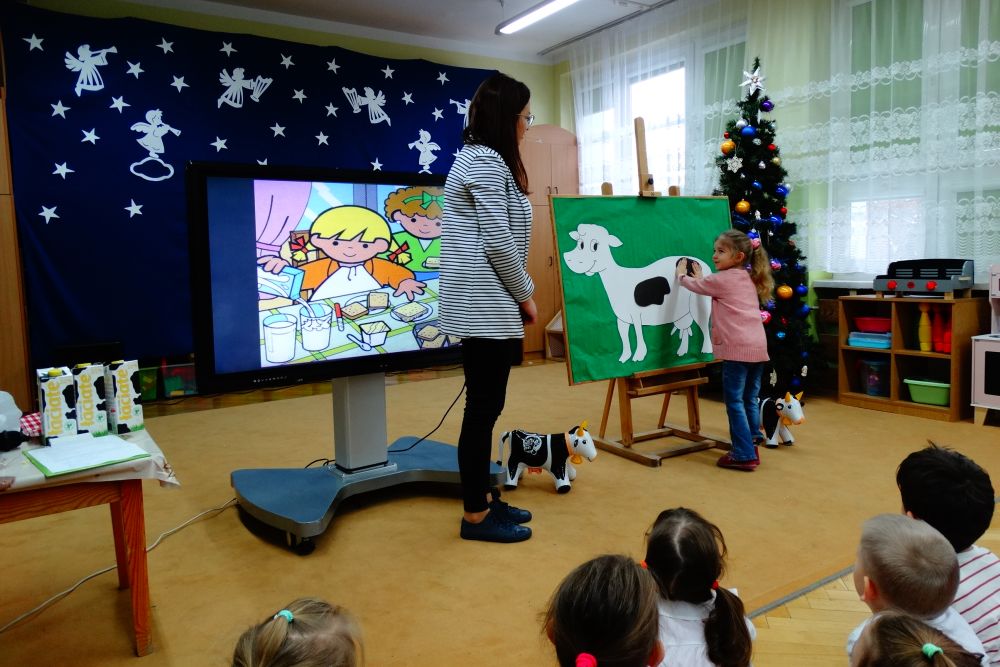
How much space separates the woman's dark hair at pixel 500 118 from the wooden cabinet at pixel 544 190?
13.8ft

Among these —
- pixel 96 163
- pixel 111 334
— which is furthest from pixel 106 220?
pixel 111 334

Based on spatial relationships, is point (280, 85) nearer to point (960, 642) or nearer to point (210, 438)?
point (210, 438)

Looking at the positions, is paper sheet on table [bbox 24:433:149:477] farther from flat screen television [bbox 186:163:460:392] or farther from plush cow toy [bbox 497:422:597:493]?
plush cow toy [bbox 497:422:597:493]

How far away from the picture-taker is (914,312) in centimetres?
429

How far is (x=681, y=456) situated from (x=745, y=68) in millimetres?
3138

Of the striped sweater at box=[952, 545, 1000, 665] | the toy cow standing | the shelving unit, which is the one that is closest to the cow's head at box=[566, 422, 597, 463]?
the toy cow standing

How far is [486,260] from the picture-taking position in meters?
2.26

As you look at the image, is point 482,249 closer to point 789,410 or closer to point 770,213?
point 789,410

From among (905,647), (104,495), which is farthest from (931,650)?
(104,495)

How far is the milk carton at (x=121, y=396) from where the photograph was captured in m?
1.88

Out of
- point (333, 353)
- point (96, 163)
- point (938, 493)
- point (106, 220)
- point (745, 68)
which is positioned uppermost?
point (745, 68)

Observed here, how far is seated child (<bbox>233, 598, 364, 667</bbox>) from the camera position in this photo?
870mm

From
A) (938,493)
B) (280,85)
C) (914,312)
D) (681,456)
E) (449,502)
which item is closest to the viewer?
(938,493)

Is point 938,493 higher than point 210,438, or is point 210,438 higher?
point 938,493
